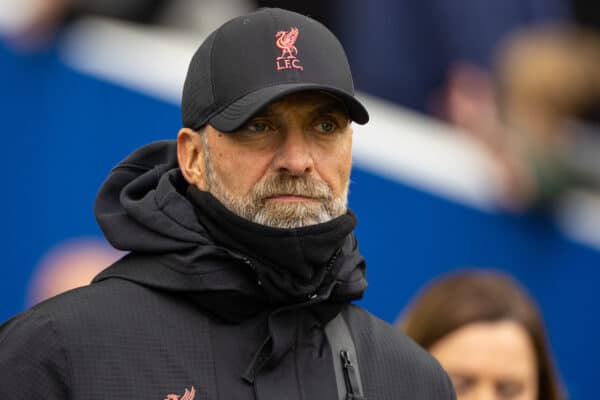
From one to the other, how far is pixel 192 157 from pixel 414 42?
4851mm

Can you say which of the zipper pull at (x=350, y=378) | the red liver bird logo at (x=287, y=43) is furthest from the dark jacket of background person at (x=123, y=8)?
the zipper pull at (x=350, y=378)

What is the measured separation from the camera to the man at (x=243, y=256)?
3.00m

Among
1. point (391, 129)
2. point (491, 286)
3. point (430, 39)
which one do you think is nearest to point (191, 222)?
point (491, 286)

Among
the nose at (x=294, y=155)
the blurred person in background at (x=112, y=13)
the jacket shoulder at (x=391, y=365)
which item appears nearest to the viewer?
the nose at (x=294, y=155)

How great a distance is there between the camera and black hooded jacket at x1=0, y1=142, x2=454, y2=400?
2.94 meters

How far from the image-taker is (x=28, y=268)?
6234 mm

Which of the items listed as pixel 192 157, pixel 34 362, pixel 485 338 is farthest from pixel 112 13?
pixel 34 362

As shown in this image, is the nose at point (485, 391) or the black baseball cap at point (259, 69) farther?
the nose at point (485, 391)

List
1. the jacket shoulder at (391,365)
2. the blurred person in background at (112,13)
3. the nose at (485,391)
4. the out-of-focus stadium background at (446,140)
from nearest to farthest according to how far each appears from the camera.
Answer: the jacket shoulder at (391,365) < the nose at (485,391) < the blurred person in background at (112,13) < the out-of-focus stadium background at (446,140)

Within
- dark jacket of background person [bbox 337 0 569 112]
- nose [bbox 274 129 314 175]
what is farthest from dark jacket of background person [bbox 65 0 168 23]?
nose [bbox 274 129 314 175]

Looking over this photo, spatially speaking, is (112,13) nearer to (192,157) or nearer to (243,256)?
(192,157)

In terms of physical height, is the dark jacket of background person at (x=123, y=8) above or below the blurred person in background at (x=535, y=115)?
below

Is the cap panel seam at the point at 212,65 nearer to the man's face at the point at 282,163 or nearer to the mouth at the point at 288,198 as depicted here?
the man's face at the point at 282,163

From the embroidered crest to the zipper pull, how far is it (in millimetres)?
641
